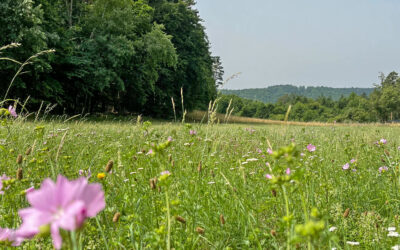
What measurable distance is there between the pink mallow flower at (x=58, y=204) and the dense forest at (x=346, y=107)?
1349 inches

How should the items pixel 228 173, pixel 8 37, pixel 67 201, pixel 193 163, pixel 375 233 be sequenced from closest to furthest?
pixel 67 201 → pixel 375 233 → pixel 193 163 → pixel 228 173 → pixel 8 37

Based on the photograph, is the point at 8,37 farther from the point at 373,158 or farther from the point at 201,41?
the point at 201,41

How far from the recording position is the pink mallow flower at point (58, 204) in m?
0.44

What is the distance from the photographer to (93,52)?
16.3m

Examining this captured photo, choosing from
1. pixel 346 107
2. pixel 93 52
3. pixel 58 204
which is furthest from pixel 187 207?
pixel 346 107

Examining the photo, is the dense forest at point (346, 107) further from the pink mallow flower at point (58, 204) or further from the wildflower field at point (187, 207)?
the pink mallow flower at point (58, 204)

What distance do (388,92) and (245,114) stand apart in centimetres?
4992

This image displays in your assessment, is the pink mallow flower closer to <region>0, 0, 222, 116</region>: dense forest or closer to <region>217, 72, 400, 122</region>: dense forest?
<region>0, 0, 222, 116</region>: dense forest

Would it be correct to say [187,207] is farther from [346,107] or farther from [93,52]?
[346,107]

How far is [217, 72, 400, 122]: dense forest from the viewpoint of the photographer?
49.8m

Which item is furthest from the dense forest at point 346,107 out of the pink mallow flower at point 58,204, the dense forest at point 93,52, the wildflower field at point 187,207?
the pink mallow flower at point 58,204

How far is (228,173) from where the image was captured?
105 inches

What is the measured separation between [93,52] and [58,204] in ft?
56.7

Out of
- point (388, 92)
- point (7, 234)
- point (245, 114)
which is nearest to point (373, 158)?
point (7, 234)
